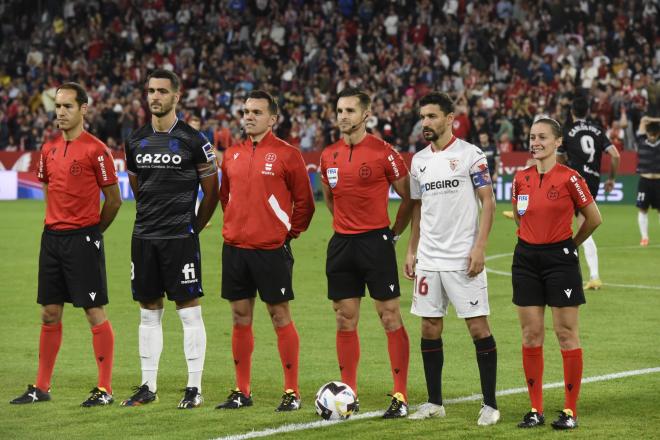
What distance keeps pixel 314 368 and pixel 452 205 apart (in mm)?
2763

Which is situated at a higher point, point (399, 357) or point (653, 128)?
point (653, 128)

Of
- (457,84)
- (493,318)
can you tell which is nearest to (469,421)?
(493,318)

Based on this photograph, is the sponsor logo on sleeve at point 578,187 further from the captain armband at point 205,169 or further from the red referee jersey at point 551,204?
the captain armband at point 205,169

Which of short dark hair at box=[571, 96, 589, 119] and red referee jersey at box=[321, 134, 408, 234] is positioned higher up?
short dark hair at box=[571, 96, 589, 119]

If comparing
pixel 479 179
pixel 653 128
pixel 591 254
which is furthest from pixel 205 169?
pixel 653 128

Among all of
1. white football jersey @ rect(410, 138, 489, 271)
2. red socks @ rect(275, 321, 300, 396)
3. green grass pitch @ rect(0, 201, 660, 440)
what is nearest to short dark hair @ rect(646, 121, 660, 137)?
green grass pitch @ rect(0, 201, 660, 440)

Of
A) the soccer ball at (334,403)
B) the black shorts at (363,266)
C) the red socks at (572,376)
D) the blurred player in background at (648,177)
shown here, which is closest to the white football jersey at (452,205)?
the black shorts at (363,266)

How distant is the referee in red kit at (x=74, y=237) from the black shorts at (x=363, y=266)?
176 cm

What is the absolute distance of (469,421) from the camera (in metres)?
8.16

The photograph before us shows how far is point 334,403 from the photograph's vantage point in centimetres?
816

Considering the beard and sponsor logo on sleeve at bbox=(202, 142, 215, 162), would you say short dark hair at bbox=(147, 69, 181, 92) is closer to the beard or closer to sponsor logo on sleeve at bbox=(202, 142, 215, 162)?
the beard

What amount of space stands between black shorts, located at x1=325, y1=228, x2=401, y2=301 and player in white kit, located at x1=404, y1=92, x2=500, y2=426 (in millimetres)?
296

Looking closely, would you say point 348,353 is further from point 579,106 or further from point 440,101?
point 579,106

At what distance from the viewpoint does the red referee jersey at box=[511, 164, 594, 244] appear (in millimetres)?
8102
